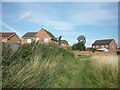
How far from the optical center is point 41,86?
4035mm

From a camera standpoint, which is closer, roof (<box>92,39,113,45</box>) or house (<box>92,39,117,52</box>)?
house (<box>92,39,117,52</box>)

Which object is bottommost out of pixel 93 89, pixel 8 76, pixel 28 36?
pixel 93 89

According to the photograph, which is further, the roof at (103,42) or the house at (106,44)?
the roof at (103,42)

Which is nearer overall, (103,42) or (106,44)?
(106,44)

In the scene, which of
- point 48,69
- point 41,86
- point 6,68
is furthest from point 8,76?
point 48,69

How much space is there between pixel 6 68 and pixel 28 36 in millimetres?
37342

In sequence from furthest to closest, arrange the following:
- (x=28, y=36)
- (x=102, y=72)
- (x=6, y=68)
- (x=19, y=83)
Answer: (x=28, y=36)
(x=102, y=72)
(x=6, y=68)
(x=19, y=83)

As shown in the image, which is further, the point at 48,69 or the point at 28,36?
the point at 28,36

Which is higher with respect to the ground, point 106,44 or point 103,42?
point 103,42

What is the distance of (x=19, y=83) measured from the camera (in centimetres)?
341

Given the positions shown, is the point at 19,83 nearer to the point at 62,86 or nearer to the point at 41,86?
the point at 41,86

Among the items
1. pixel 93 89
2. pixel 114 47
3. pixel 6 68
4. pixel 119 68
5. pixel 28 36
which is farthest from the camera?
pixel 114 47

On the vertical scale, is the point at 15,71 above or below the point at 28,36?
below

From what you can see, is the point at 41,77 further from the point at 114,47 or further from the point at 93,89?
the point at 114,47
